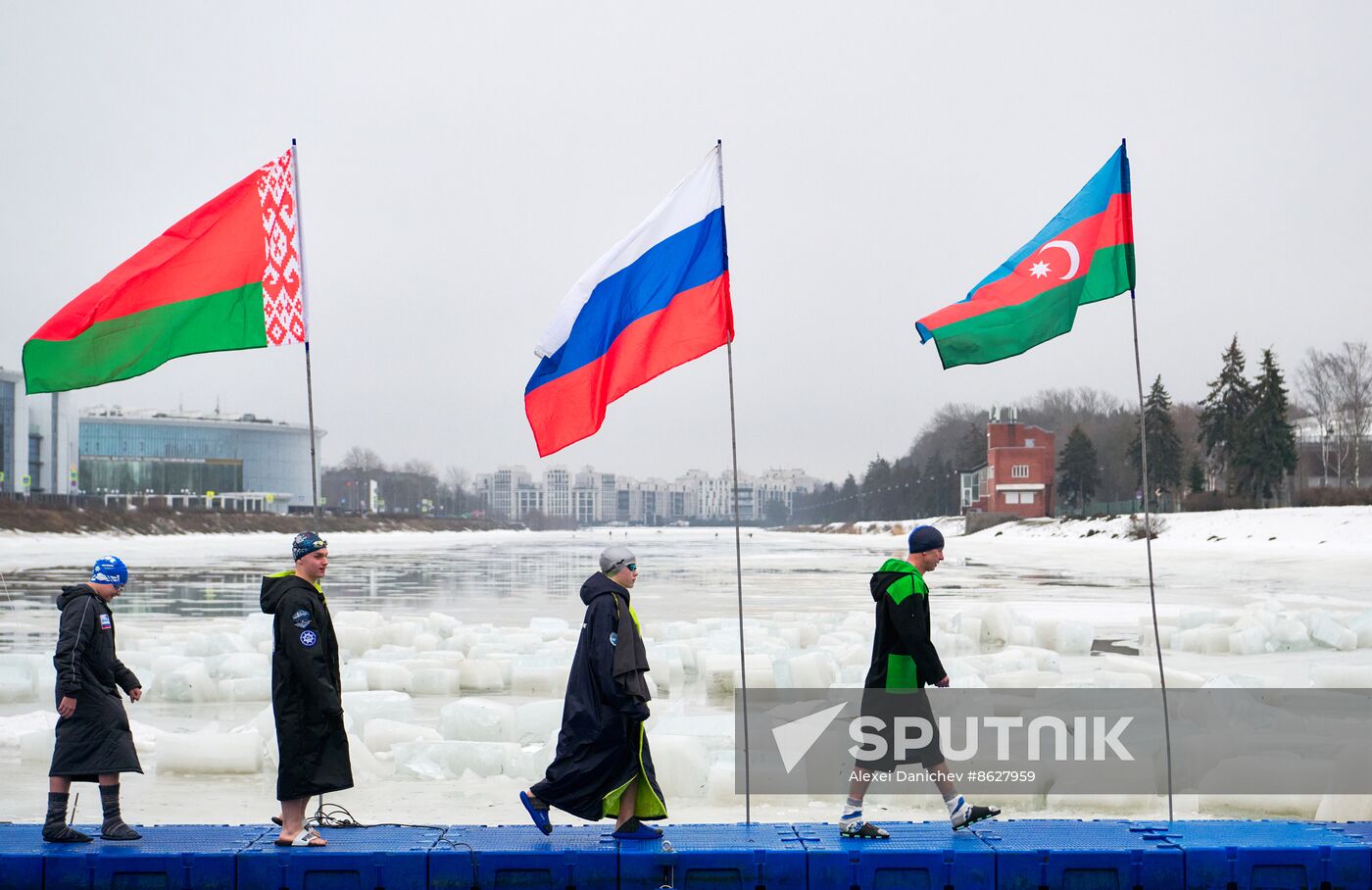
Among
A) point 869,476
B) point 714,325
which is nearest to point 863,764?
point 714,325

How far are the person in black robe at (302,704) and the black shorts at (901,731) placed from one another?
2.72 metres

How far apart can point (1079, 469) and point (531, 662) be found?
92.2m

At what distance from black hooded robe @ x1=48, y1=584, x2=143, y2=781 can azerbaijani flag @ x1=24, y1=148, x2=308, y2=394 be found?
1.88m

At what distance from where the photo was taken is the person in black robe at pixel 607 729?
610 cm

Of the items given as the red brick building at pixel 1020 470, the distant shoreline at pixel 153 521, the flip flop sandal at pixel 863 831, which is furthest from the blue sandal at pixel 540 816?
the red brick building at pixel 1020 470

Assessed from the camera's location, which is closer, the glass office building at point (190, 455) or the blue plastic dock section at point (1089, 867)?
the blue plastic dock section at point (1089, 867)

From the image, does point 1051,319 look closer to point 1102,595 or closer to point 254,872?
point 254,872

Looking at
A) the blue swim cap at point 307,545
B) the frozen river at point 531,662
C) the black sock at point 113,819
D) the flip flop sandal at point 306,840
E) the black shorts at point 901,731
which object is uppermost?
the blue swim cap at point 307,545

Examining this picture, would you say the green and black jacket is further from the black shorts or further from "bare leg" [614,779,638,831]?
"bare leg" [614,779,638,831]

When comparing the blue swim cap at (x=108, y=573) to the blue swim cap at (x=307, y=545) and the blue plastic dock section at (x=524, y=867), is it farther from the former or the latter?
the blue plastic dock section at (x=524, y=867)

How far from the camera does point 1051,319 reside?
7996 mm

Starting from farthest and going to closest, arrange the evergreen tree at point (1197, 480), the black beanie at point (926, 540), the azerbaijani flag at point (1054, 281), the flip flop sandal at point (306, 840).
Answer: the evergreen tree at point (1197, 480)
the azerbaijani flag at point (1054, 281)
the black beanie at point (926, 540)
the flip flop sandal at point (306, 840)

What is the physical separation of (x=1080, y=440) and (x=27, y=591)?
86.9 meters

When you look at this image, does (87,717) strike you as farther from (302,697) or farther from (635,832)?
(635,832)
